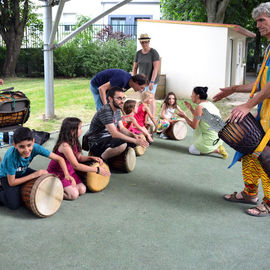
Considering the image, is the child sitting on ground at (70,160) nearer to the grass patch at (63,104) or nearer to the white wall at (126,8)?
the grass patch at (63,104)

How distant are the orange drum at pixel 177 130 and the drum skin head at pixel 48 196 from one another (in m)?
3.91

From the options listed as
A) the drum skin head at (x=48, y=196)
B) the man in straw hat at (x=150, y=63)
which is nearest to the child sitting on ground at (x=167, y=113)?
the man in straw hat at (x=150, y=63)

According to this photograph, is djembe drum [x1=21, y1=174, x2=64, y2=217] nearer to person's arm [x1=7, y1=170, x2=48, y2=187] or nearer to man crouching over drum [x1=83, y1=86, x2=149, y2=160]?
person's arm [x1=7, y1=170, x2=48, y2=187]

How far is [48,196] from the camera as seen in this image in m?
3.82

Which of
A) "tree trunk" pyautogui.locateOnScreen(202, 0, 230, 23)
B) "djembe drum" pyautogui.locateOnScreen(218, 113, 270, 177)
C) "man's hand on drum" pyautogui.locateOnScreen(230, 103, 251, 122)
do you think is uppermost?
"tree trunk" pyautogui.locateOnScreen(202, 0, 230, 23)

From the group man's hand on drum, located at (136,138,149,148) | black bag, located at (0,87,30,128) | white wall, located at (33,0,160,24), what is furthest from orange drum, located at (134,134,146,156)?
white wall, located at (33,0,160,24)

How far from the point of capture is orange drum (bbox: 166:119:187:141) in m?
7.50

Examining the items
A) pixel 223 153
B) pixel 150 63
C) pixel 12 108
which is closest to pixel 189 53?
pixel 150 63

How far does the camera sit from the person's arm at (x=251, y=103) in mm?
3553

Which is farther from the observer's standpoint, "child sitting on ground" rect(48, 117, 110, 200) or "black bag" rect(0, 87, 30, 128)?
"black bag" rect(0, 87, 30, 128)

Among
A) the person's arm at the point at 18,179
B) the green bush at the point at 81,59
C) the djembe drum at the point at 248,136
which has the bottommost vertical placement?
the person's arm at the point at 18,179

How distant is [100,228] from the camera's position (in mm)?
3582

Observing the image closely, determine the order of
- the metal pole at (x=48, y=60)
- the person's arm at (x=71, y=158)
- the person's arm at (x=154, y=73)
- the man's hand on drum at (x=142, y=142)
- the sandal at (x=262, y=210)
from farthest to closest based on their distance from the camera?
the metal pole at (x=48, y=60) < the person's arm at (x=154, y=73) < the man's hand on drum at (x=142, y=142) < the person's arm at (x=71, y=158) < the sandal at (x=262, y=210)

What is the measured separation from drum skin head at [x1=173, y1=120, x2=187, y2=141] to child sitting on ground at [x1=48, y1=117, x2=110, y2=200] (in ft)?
10.7
